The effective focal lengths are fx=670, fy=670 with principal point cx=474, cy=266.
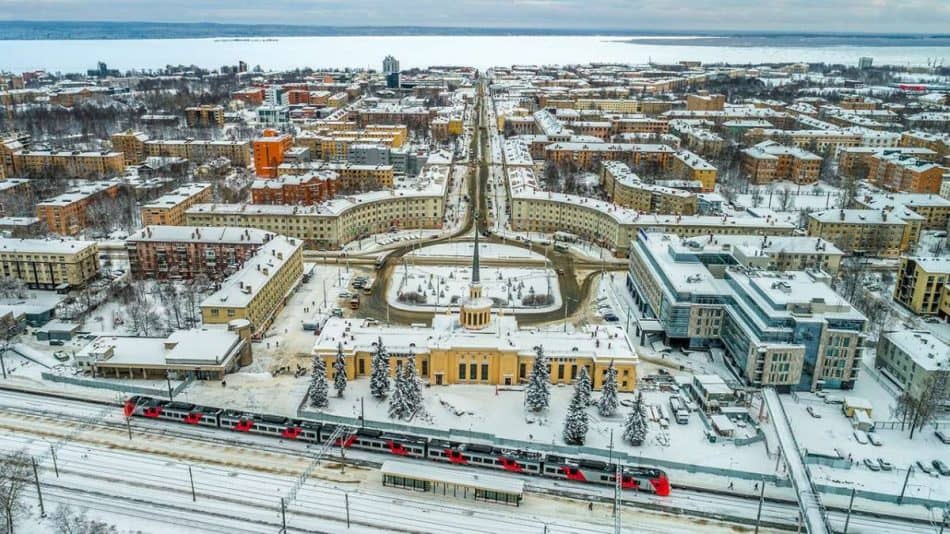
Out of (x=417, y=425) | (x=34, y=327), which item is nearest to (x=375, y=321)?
(x=417, y=425)

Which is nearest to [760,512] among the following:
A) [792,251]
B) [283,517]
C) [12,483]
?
[283,517]

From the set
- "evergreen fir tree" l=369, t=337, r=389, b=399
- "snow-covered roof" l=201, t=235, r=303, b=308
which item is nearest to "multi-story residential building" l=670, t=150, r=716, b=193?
"snow-covered roof" l=201, t=235, r=303, b=308

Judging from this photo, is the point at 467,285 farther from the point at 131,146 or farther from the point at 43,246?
the point at 131,146

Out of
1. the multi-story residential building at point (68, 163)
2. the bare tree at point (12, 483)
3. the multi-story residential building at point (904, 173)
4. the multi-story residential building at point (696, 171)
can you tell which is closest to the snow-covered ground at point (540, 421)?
the bare tree at point (12, 483)

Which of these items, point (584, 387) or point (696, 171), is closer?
point (584, 387)

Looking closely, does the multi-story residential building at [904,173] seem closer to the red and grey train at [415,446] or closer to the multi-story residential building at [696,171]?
the multi-story residential building at [696,171]

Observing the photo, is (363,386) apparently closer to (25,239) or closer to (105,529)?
(105,529)
